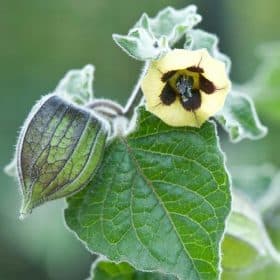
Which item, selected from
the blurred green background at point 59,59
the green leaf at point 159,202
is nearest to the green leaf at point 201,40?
the green leaf at point 159,202

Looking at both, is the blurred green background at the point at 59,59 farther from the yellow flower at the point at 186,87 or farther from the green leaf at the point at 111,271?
the yellow flower at the point at 186,87

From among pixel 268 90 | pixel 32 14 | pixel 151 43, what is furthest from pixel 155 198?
pixel 32 14

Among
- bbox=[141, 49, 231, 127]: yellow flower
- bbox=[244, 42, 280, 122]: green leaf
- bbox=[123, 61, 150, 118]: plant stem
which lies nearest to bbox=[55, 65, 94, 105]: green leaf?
bbox=[123, 61, 150, 118]: plant stem

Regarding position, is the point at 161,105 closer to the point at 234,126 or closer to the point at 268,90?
the point at 234,126

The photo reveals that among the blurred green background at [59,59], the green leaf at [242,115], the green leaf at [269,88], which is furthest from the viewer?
the blurred green background at [59,59]

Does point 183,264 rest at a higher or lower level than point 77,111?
lower

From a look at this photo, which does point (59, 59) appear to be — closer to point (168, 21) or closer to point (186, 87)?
point (168, 21)

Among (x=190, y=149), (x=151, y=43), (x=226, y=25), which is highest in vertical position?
(x=226, y=25)
